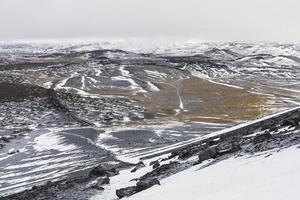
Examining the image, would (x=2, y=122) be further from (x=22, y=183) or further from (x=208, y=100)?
(x=208, y=100)

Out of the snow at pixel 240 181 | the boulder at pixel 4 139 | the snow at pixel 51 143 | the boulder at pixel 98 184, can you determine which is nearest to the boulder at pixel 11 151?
the snow at pixel 51 143

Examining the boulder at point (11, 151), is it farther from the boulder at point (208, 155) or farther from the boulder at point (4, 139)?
the boulder at point (208, 155)

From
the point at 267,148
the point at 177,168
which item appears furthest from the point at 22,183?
the point at 267,148

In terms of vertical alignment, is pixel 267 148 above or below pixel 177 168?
above

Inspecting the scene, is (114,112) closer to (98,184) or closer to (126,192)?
(98,184)

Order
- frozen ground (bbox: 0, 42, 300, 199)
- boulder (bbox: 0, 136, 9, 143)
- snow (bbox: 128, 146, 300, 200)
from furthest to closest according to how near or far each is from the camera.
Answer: boulder (bbox: 0, 136, 9, 143) → frozen ground (bbox: 0, 42, 300, 199) → snow (bbox: 128, 146, 300, 200)

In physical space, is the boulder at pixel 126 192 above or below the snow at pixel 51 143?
above

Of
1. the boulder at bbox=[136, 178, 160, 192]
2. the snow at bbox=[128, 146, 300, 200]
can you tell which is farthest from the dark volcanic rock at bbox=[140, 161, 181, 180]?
the boulder at bbox=[136, 178, 160, 192]

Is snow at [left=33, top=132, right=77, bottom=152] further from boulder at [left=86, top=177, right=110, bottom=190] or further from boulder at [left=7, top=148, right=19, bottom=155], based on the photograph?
boulder at [left=86, top=177, right=110, bottom=190]

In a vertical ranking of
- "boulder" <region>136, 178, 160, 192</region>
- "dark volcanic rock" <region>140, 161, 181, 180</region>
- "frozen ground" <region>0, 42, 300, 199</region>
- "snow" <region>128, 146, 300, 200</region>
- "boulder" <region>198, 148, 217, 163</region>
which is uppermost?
"snow" <region>128, 146, 300, 200</region>
